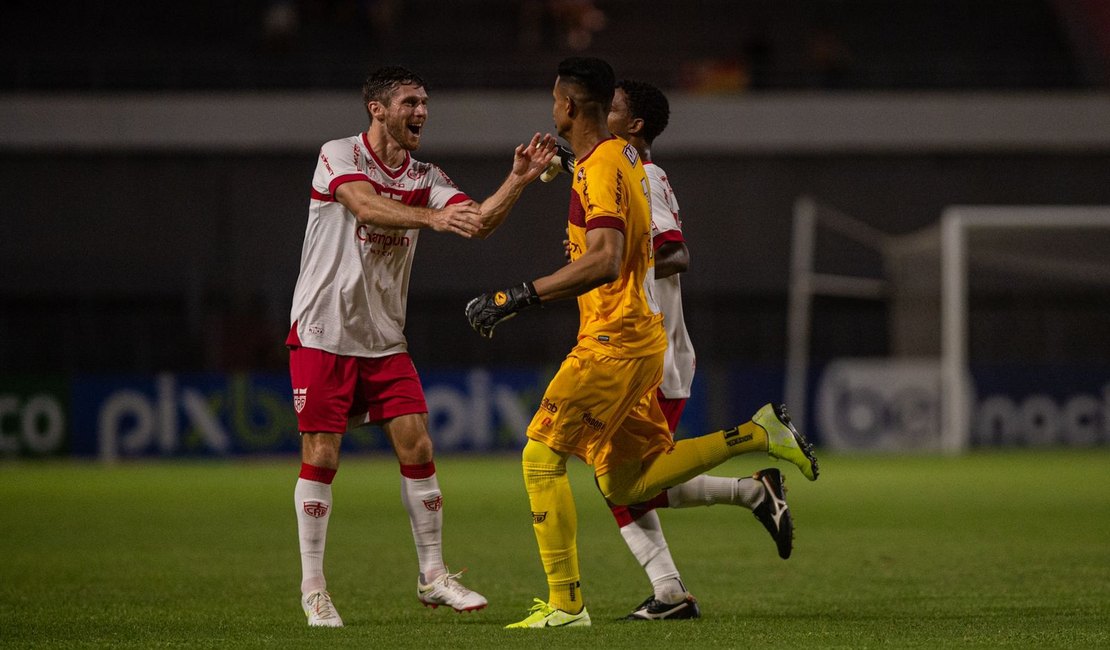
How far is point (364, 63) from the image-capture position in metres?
27.2

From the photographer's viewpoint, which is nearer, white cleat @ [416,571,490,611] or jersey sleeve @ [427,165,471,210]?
white cleat @ [416,571,490,611]

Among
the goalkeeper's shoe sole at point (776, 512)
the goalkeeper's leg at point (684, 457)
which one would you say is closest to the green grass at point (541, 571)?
the goalkeeper's shoe sole at point (776, 512)

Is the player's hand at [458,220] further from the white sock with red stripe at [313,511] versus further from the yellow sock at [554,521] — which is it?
the white sock with red stripe at [313,511]

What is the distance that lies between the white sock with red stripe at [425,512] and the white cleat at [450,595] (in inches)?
2.1

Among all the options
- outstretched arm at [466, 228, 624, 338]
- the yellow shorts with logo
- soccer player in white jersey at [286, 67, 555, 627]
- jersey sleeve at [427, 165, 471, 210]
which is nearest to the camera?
outstretched arm at [466, 228, 624, 338]

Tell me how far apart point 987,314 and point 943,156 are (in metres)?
3.59

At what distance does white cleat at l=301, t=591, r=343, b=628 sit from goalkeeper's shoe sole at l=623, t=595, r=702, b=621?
1.24 meters

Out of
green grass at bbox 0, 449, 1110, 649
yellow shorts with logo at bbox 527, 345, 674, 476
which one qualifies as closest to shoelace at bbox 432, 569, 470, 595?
green grass at bbox 0, 449, 1110, 649

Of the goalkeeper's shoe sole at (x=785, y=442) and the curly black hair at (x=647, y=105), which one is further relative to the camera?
the curly black hair at (x=647, y=105)

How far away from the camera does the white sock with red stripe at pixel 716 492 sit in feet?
21.5

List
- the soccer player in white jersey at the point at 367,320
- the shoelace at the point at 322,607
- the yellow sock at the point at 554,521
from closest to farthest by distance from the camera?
the yellow sock at the point at 554,521
the shoelace at the point at 322,607
the soccer player in white jersey at the point at 367,320

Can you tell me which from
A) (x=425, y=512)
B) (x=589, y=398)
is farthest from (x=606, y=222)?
(x=425, y=512)

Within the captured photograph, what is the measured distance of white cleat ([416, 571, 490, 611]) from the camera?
6.38 metres

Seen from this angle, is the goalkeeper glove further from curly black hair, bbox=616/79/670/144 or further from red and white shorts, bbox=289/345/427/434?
red and white shorts, bbox=289/345/427/434
